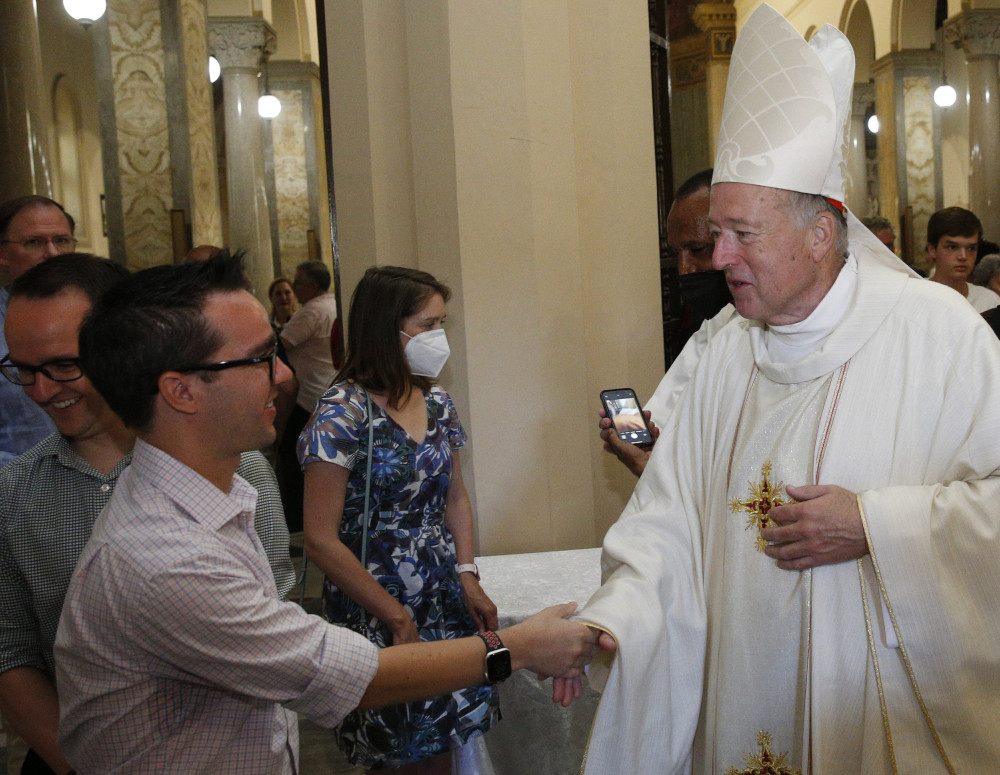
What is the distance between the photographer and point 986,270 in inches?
212

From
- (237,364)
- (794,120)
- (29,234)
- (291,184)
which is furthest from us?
(291,184)

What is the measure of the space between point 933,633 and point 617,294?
2127 mm

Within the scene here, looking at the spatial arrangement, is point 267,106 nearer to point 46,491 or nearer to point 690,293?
point 690,293

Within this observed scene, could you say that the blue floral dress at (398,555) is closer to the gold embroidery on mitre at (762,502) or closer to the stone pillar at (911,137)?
the gold embroidery on mitre at (762,502)

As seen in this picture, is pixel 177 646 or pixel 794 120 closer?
pixel 177 646

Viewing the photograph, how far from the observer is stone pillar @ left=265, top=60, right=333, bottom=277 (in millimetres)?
13922

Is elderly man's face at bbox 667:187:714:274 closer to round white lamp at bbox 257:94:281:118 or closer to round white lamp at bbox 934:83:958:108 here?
round white lamp at bbox 257:94:281:118

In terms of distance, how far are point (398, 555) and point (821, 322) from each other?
4.12 ft

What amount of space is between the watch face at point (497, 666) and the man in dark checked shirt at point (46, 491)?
757 mm

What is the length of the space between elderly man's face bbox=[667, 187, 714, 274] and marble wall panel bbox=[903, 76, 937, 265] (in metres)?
11.3

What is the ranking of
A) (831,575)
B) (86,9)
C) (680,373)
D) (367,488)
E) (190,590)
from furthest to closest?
1. (86,9)
2. (680,373)
3. (367,488)
4. (831,575)
5. (190,590)

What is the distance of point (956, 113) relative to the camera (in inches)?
549

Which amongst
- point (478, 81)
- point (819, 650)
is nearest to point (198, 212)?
point (478, 81)

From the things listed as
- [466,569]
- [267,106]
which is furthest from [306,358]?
[267,106]
